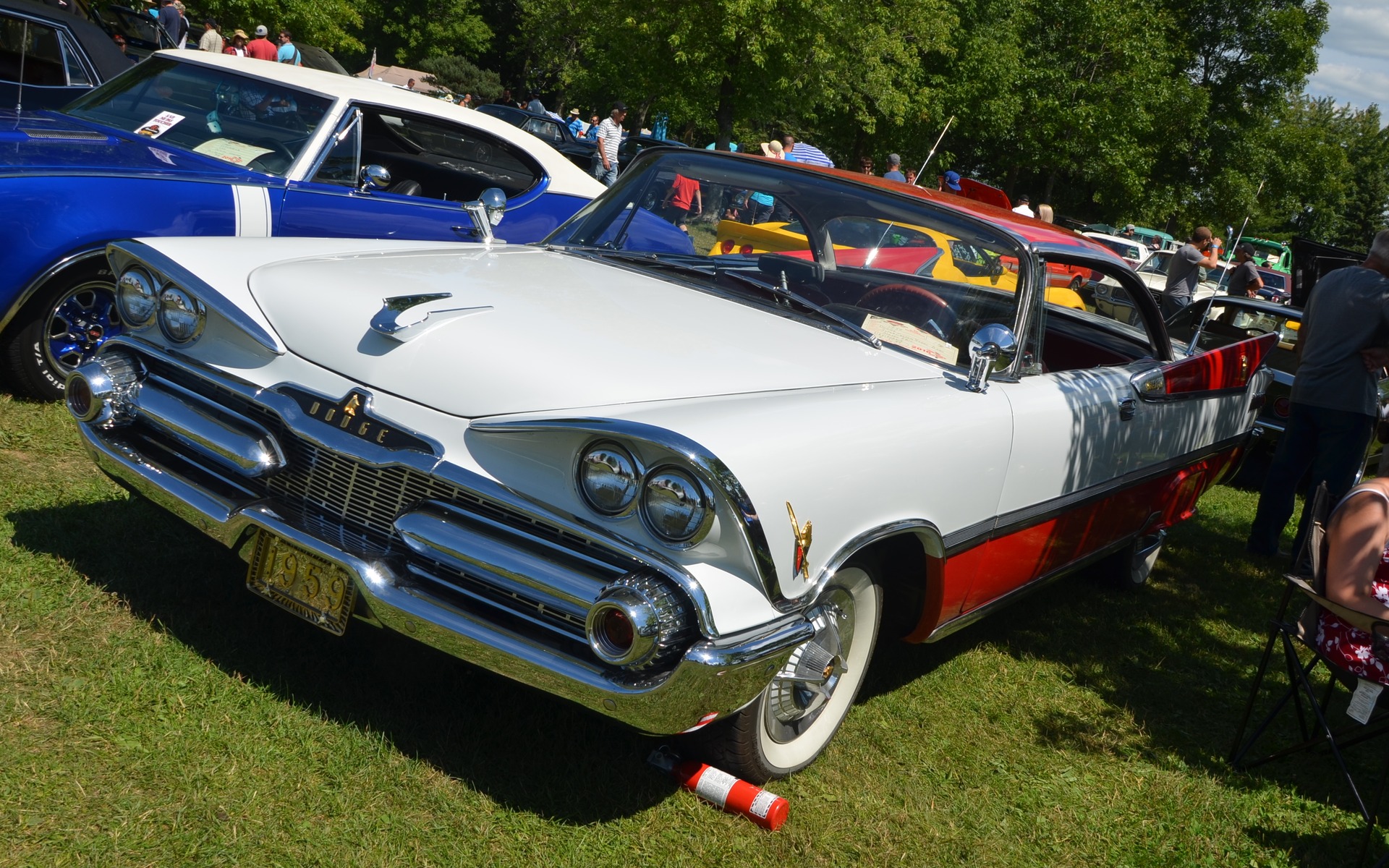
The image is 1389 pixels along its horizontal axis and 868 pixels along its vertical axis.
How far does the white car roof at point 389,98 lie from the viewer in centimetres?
573

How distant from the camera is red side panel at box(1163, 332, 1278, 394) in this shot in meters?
4.59

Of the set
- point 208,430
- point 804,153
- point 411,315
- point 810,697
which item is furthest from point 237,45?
point 810,697

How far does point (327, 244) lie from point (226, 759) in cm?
166

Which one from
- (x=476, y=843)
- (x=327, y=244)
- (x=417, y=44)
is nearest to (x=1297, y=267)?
(x=327, y=244)

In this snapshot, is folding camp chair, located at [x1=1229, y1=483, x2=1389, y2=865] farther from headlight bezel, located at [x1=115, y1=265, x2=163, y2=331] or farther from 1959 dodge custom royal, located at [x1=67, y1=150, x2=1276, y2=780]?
headlight bezel, located at [x1=115, y1=265, x2=163, y2=331]

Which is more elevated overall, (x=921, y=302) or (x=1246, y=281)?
(x=1246, y=281)

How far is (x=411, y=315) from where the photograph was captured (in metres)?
2.85

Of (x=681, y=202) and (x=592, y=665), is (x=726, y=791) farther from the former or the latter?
(x=681, y=202)

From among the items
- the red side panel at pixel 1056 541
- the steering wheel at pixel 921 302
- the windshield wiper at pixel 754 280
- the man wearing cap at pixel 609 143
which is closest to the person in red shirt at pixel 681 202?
the windshield wiper at pixel 754 280

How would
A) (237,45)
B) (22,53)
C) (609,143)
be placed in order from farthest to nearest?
(237,45)
(609,143)
(22,53)

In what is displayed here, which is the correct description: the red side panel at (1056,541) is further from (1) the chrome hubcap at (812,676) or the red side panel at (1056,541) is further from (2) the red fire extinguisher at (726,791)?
(2) the red fire extinguisher at (726,791)

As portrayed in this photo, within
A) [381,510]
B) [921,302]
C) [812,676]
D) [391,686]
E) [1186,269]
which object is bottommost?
[391,686]

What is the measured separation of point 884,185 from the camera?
394 centimetres

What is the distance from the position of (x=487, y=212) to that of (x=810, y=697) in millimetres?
2233
